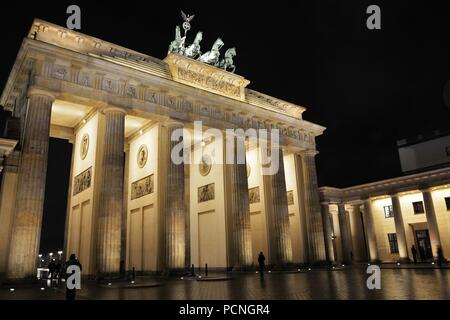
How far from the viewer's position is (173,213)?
22484mm

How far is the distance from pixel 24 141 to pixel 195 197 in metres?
14.5

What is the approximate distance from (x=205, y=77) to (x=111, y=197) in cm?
1202

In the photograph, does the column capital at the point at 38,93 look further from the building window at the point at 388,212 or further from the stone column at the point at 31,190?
the building window at the point at 388,212

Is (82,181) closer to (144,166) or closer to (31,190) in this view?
(144,166)

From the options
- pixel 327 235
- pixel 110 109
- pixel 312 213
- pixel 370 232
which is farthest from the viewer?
pixel 370 232

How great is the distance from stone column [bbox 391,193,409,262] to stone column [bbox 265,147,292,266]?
1549cm

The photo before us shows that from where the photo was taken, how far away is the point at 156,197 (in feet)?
78.0

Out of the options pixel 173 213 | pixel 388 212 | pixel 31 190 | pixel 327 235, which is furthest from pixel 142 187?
pixel 388 212

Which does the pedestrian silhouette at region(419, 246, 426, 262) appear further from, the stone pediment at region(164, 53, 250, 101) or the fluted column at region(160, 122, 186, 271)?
the fluted column at region(160, 122, 186, 271)

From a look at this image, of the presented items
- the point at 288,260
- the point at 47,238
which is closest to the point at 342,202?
the point at 288,260

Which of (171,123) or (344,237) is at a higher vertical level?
(171,123)

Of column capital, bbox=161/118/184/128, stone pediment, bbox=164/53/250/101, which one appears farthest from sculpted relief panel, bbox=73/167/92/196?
stone pediment, bbox=164/53/250/101

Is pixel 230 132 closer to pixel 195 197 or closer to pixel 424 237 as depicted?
pixel 195 197

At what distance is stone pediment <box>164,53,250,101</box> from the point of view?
2575 cm
